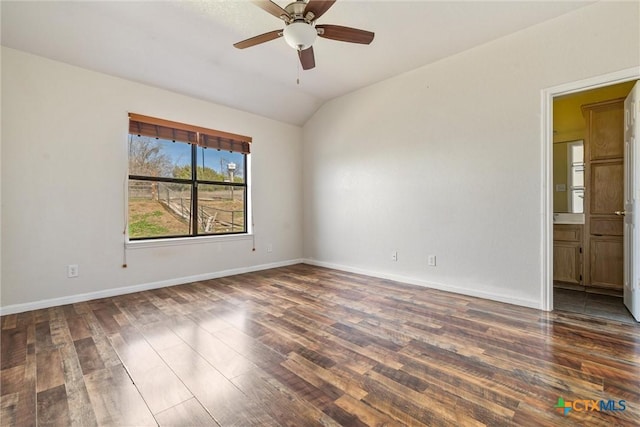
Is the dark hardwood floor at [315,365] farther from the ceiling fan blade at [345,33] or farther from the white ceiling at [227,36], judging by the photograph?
the white ceiling at [227,36]

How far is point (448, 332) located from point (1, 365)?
318 cm

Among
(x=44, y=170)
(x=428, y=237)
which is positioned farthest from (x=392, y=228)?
(x=44, y=170)

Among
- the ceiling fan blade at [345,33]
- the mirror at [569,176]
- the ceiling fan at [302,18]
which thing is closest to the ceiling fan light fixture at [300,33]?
the ceiling fan at [302,18]

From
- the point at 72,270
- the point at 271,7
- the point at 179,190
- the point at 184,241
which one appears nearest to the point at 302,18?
the point at 271,7

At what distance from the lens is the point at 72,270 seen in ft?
10.2

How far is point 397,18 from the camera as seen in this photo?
2.73 m

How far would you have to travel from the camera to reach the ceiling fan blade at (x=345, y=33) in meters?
2.18

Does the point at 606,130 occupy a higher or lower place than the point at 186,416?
higher

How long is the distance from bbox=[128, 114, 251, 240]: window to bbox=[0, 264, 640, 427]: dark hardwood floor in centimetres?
126

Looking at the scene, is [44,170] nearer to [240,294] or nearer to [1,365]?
[1,365]

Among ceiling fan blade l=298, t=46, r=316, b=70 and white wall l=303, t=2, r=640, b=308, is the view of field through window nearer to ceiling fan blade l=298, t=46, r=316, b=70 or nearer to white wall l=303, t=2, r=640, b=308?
white wall l=303, t=2, r=640, b=308

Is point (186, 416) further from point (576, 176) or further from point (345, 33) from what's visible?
point (576, 176)

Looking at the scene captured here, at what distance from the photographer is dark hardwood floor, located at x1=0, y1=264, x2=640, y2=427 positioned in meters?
1.42

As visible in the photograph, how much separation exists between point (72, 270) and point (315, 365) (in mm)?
3000
